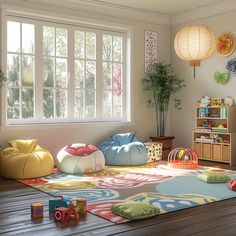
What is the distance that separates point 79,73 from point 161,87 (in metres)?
1.55

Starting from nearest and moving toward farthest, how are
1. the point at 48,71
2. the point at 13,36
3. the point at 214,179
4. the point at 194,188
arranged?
1. the point at 194,188
2. the point at 214,179
3. the point at 13,36
4. the point at 48,71

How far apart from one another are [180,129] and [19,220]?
4.92 metres

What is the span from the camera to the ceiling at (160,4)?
6.65 metres

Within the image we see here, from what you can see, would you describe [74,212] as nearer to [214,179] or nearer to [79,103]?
[214,179]

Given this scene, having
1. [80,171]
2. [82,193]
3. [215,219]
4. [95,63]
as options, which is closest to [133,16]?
[95,63]

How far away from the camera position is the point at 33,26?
621 cm

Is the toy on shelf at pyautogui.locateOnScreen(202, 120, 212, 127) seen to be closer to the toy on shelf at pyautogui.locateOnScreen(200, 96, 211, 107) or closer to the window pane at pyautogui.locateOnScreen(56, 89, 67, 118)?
the toy on shelf at pyautogui.locateOnScreen(200, 96, 211, 107)

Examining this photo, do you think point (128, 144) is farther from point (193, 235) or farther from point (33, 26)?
point (193, 235)

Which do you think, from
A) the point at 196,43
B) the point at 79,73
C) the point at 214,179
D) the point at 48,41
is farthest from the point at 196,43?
the point at 48,41

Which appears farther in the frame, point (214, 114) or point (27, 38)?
point (214, 114)

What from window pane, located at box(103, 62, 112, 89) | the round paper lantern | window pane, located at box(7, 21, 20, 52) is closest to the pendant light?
the round paper lantern

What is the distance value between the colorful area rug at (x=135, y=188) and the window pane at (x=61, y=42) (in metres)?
2.13

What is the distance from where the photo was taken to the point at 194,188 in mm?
4496

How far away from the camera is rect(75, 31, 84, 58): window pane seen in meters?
6.70
